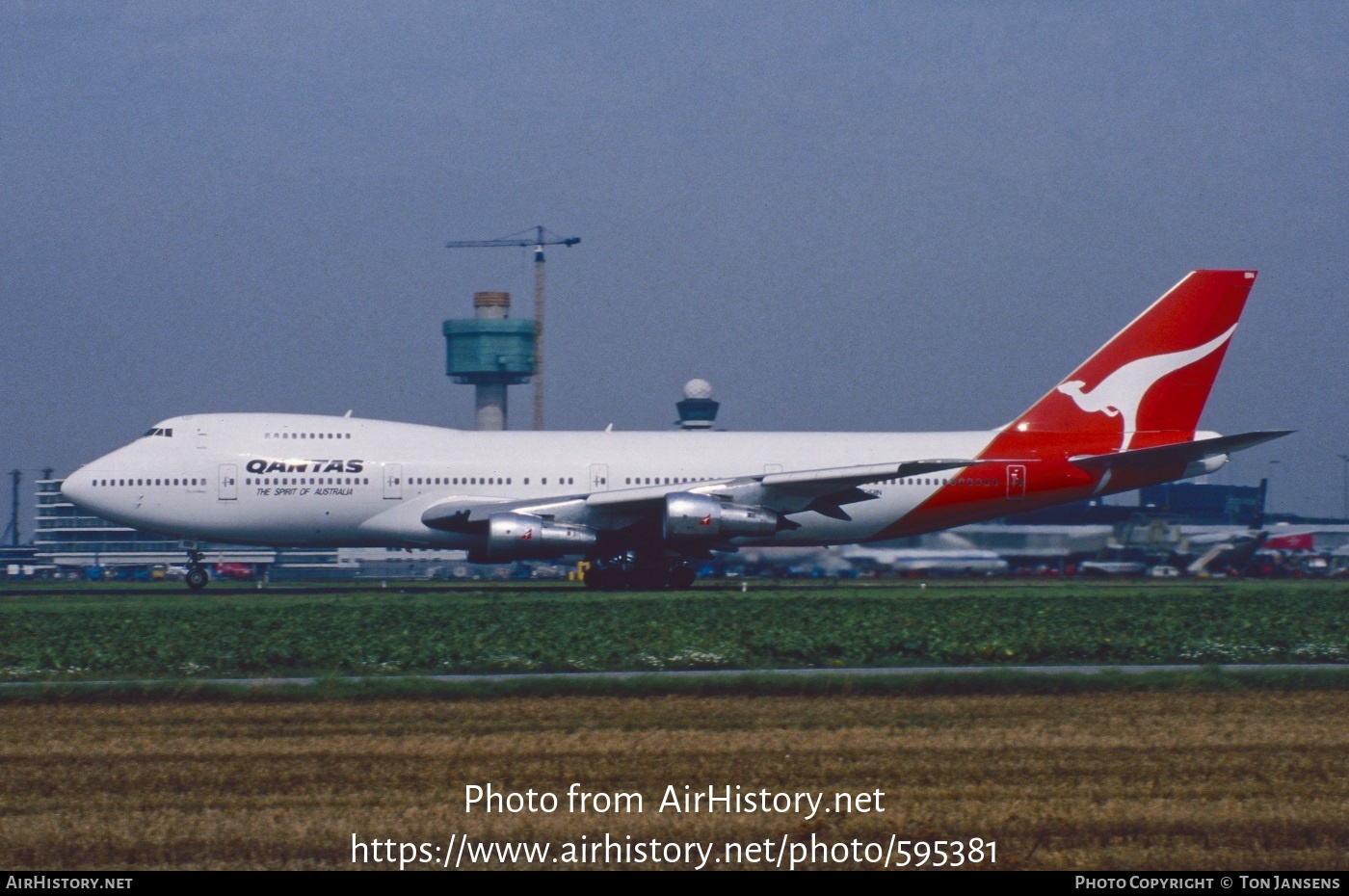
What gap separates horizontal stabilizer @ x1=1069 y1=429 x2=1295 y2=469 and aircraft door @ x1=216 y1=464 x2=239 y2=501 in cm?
1949

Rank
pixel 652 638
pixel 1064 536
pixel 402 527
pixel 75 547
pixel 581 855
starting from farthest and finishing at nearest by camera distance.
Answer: pixel 75 547 < pixel 1064 536 < pixel 402 527 < pixel 652 638 < pixel 581 855

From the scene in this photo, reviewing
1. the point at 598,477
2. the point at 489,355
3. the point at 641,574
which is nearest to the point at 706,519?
the point at 641,574

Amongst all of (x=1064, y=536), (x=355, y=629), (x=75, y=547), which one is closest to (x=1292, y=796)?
(x=355, y=629)

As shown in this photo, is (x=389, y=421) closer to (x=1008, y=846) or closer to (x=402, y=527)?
(x=402, y=527)

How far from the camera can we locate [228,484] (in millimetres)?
32125

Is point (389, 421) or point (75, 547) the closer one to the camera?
point (389, 421)

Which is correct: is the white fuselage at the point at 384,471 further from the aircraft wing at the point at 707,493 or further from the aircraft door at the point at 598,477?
the aircraft wing at the point at 707,493

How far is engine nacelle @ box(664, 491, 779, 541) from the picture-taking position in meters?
30.5

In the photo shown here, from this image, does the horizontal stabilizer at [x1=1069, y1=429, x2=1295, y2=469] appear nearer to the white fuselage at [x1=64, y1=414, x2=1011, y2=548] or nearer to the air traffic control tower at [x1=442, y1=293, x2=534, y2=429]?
the white fuselage at [x1=64, y1=414, x2=1011, y2=548]

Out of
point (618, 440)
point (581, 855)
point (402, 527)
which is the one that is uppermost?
point (618, 440)

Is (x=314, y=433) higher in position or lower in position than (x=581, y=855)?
higher

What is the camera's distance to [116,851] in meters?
8.17

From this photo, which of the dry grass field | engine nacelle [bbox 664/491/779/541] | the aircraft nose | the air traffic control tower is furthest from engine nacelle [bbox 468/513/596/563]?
the air traffic control tower

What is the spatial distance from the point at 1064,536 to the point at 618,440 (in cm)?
1947
